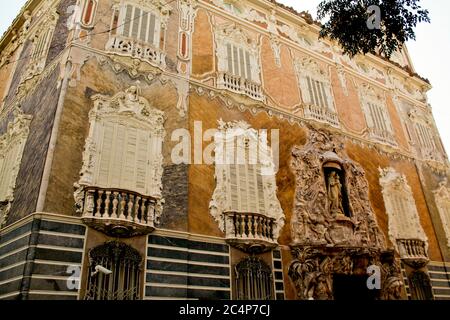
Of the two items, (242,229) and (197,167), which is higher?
(197,167)

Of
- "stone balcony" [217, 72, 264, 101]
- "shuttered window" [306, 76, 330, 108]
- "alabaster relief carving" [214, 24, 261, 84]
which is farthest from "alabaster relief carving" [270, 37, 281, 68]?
"stone balcony" [217, 72, 264, 101]

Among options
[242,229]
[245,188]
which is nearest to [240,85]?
[245,188]

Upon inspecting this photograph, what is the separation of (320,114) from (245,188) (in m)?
6.23

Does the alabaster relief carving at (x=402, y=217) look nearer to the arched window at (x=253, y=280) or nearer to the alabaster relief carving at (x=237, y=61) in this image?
the arched window at (x=253, y=280)

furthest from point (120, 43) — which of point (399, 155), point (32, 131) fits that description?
point (399, 155)

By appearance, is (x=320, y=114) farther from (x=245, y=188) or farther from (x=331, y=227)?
(x=245, y=188)

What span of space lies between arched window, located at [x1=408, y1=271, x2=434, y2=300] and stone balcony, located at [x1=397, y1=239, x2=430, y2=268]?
0.40 meters

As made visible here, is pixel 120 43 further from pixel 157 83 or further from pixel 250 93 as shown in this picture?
pixel 250 93

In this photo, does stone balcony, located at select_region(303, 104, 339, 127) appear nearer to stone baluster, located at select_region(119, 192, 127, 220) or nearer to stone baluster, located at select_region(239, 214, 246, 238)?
stone baluster, located at select_region(239, 214, 246, 238)

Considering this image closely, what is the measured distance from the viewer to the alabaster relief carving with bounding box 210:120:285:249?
1066 centimetres

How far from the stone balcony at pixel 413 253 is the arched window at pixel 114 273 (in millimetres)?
11187

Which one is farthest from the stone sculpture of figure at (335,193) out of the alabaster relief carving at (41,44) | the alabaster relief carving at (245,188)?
the alabaster relief carving at (41,44)

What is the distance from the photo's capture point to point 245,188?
1151cm

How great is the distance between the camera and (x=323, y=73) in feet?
57.5
